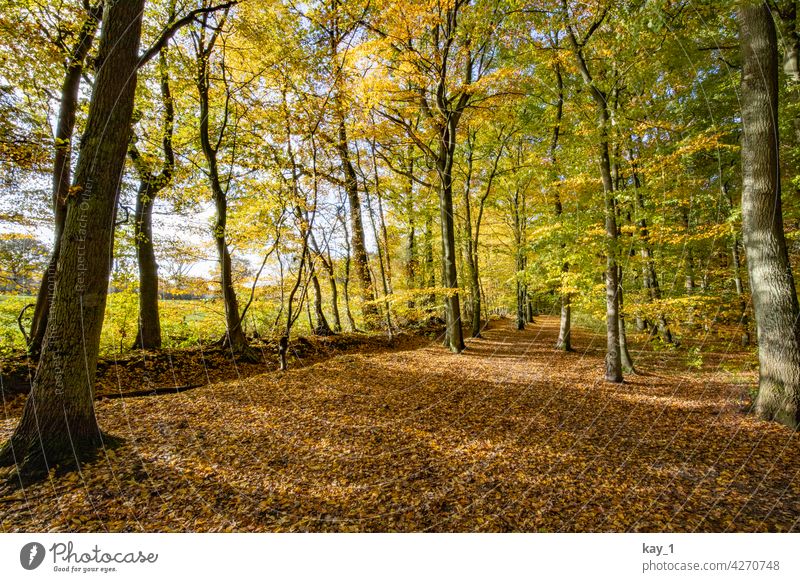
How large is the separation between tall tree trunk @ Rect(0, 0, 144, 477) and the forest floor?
1.39 ft

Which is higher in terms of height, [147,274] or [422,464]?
[147,274]

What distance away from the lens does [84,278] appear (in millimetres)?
3045

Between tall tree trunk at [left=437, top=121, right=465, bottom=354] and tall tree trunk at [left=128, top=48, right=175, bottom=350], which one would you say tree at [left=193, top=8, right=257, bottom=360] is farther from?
tall tree trunk at [left=437, top=121, right=465, bottom=354]

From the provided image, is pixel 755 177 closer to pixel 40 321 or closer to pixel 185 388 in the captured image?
pixel 185 388

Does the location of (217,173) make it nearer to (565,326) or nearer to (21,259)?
(21,259)

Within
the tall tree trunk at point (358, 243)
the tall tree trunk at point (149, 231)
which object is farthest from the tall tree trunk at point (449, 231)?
the tall tree trunk at point (149, 231)

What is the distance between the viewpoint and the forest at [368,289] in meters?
2.84

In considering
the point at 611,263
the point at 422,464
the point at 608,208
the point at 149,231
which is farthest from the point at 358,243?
the point at 422,464

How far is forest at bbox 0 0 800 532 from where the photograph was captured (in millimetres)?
2842

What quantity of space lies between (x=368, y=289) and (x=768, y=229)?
10048 millimetres

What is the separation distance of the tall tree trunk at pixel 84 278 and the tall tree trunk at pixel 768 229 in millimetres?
7596
